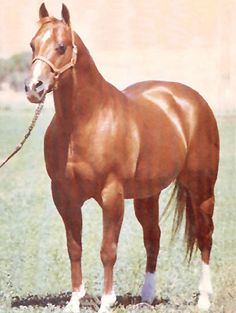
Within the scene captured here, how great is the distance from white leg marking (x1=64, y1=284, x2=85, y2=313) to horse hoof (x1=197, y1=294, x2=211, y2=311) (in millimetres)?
290

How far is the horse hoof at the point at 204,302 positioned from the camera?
178cm

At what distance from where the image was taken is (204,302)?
178 cm

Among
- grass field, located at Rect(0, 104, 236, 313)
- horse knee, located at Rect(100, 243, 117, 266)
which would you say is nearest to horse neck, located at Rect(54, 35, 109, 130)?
grass field, located at Rect(0, 104, 236, 313)

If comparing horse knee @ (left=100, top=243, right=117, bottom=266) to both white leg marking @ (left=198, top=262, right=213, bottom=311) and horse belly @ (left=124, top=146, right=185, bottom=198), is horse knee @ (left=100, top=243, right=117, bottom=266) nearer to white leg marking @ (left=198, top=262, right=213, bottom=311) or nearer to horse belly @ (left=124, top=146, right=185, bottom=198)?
horse belly @ (left=124, top=146, right=185, bottom=198)

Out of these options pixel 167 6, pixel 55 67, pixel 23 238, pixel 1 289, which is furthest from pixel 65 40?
pixel 1 289

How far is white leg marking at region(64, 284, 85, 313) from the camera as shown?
1698mm

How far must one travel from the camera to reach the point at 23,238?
5.85 ft

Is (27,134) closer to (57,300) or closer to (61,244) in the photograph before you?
(61,244)

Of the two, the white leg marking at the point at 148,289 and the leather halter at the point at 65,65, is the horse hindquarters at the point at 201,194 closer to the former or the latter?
the white leg marking at the point at 148,289

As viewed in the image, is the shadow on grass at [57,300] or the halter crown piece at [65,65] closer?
the halter crown piece at [65,65]

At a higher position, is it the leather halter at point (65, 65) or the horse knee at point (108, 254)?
the leather halter at point (65, 65)

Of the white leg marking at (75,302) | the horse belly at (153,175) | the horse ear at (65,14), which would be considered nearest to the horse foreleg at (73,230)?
the white leg marking at (75,302)

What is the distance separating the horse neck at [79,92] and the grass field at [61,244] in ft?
0.35

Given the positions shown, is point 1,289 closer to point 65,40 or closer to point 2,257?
point 2,257
